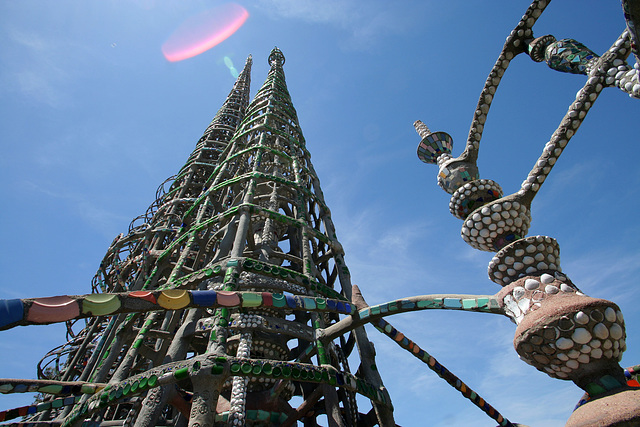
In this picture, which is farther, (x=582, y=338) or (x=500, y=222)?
(x=500, y=222)

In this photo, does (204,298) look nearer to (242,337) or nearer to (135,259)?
(242,337)

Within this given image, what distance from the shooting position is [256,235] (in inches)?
531

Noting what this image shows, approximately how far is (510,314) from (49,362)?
2032 centimetres

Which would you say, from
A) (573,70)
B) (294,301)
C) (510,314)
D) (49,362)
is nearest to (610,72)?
(573,70)

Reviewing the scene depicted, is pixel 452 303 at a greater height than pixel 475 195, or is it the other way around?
pixel 475 195

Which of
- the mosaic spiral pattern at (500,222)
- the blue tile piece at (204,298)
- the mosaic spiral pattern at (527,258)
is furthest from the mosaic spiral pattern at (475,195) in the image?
the blue tile piece at (204,298)

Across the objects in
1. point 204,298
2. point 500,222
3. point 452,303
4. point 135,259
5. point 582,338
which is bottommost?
point 582,338

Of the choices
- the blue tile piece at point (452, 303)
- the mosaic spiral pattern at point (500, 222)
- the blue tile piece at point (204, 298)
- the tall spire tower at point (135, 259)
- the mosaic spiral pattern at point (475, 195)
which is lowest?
the blue tile piece at point (452, 303)

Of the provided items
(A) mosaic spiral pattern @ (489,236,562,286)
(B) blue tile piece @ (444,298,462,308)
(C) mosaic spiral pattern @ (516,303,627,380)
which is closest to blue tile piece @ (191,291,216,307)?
(B) blue tile piece @ (444,298,462,308)

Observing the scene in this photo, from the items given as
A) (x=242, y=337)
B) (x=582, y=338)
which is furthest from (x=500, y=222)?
(x=242, y=337)

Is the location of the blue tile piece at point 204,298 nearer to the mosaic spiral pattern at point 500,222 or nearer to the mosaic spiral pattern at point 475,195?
the mosaic spiral pattern at point 500,222

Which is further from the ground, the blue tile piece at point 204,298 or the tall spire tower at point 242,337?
the tall spire tower at point 242,337

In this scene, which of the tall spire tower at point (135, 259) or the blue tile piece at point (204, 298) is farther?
the tall spire tower at point (135, 259)

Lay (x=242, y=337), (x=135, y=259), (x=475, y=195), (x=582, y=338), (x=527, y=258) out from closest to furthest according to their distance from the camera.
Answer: (x=582, y=338)
(x=527, y=258)
(x=475, y=195)
(x=242, y=337)
(x=135, y=259)
